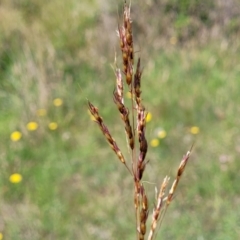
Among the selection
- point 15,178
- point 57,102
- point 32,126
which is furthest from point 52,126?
point 15,178

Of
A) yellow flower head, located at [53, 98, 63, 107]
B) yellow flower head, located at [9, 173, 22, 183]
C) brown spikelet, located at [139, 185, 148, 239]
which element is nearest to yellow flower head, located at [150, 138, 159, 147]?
yellow flower head, located at [53, 98, 63, 107]

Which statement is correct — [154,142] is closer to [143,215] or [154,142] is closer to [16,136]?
[16,136]

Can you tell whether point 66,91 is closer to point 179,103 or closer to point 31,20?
point 179,103

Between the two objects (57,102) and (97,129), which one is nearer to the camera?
(97,129)

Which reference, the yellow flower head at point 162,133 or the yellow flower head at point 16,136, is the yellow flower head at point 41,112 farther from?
the yellow flower head at point 162,133

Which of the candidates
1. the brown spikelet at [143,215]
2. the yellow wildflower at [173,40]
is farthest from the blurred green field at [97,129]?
the brown spikelet at [143,215]

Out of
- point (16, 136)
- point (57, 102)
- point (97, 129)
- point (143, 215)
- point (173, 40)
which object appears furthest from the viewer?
point (173, 40)

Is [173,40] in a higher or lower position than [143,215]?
higher

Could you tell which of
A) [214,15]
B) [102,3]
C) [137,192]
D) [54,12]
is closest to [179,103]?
[214,15]
